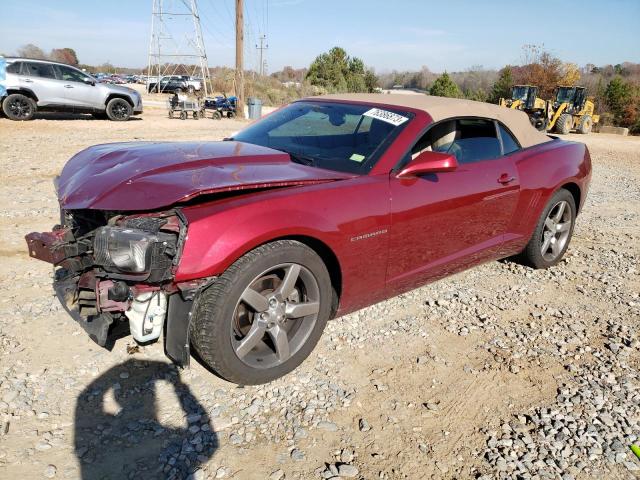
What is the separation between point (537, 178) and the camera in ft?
14.0

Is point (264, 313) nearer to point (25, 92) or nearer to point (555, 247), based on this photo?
point (555, 247)

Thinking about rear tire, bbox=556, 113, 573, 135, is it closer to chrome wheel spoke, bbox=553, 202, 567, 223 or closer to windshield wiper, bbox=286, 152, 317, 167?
chrome wheel spoke, bbox=553, 202, 567, 223

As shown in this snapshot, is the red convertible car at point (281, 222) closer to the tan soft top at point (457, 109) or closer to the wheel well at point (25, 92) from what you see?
the tan soft top at point (457, 109)

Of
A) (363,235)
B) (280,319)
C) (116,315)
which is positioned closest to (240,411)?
(280,319)

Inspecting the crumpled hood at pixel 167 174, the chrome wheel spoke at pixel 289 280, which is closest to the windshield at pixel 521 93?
the crumpled hood at pixel 167 174

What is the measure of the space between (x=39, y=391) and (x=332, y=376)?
61.3 inches

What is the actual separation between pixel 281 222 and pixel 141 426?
120cm

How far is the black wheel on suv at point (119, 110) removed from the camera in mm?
15844

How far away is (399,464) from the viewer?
7.53ft

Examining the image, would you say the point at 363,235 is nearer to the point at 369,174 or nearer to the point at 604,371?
the point at 369,174

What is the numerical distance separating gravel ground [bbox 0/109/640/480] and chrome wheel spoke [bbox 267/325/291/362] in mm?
152

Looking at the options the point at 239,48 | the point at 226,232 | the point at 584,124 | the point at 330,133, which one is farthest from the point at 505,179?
the point at 584,124

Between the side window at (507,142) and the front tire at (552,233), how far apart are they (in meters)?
0.65

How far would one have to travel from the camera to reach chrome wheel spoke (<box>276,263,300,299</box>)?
9.02ft
